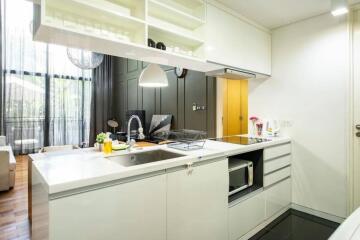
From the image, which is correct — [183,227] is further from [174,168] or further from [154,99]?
[154,99]

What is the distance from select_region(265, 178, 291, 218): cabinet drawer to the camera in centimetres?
235

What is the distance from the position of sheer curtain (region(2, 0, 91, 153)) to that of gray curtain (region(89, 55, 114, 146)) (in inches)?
7.0

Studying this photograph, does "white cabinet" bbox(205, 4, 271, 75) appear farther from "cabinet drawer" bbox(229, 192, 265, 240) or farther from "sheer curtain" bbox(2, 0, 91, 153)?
"sheer curtain" bbox(2, 0, 91, 153)

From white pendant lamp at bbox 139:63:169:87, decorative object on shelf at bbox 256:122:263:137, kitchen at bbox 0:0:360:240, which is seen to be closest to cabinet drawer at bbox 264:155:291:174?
kitchen at bbox 0:0:360:240

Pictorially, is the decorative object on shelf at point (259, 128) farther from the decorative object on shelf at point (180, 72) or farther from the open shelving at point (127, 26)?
the decorative object on shelf at point (180, 72)

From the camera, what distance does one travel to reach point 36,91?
594 cm

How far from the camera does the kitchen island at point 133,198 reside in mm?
1074

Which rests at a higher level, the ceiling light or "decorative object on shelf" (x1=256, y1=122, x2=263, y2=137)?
the ceiling light

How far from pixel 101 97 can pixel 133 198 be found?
6315 millimetres

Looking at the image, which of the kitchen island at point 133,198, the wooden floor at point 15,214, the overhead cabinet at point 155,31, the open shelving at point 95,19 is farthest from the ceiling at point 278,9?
the wooden floor at point 15,214

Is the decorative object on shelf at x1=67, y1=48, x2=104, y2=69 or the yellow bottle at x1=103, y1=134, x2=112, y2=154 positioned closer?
the yellow bottle at x1=103, y1=134, x2=112, y2=154

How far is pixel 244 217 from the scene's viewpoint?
2049mm

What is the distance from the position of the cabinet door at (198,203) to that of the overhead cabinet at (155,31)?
1.01 m

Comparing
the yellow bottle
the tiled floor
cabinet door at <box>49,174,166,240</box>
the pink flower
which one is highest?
the pink flower
